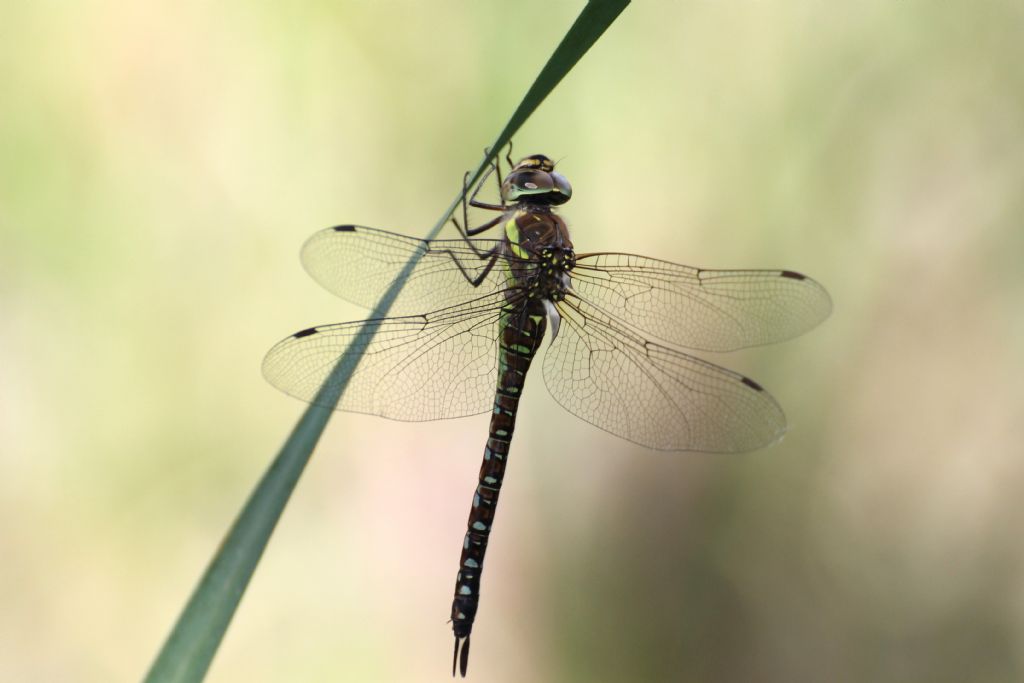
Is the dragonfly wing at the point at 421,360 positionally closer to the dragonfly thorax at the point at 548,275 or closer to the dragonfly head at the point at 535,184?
the dragonfly thorax at the point at 548,275

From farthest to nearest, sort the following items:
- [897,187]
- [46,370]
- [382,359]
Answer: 1. [46,370]
2. [897,187]
3. [382,359]

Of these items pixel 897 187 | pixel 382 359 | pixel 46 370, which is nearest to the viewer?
pixel 382 359

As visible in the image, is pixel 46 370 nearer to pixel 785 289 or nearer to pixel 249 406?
pixel 249 406

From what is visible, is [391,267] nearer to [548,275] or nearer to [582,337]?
[548,275]

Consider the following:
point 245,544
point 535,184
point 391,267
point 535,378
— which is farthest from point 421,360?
point 535,378

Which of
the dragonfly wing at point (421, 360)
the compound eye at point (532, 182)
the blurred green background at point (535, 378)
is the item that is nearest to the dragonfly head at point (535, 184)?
the compound eye at point (532, 182)

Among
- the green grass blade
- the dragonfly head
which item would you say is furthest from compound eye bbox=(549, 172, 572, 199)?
the green grass blade

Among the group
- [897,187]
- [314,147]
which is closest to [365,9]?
[314,147]
